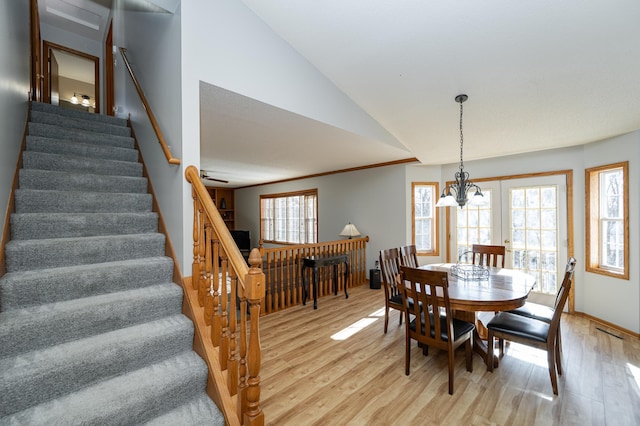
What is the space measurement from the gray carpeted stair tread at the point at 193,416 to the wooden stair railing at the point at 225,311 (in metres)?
0.04

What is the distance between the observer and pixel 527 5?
190 centimetres

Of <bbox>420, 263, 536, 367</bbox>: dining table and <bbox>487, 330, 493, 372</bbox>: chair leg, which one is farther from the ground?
<bbox>420, 263, 536, 367</bbox>: dining table

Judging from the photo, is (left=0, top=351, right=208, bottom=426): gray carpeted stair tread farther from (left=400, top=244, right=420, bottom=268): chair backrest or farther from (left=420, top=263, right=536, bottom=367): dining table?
(left=400, top=244, right=420, bottom=268): chair backrest

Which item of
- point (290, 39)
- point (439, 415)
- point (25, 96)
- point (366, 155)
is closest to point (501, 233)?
point (366, 155)

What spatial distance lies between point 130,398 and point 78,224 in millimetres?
1412

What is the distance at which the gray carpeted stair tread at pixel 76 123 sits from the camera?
2881 mm

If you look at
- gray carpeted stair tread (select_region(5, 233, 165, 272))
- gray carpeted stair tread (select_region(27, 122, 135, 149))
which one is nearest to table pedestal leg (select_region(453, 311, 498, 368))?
gray carpeted stair tread (select_region(5, 233, 165, 272))

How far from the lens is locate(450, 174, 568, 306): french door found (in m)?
4.11

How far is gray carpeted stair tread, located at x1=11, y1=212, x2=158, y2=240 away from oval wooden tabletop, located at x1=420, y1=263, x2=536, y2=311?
2662 millimetres

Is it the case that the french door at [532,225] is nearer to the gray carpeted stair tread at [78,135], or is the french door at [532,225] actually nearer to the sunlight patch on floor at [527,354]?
the sunlight patch on floor at [527,354]

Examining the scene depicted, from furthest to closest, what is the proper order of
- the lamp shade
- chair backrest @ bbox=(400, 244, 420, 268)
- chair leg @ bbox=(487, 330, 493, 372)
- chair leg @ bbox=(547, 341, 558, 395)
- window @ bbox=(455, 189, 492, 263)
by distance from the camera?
1. the lamp shade
2. window @ bbox=(455, 189, 492, 263)
3. chair backrest @ bbox=(400, 244, 420, 268)
4. chair leg @ bbox=(487, 330, 493, 372)
5. chair leg @ bbox=(547, 341, 558, 395)

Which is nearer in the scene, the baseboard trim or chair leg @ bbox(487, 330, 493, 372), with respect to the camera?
chair leg @ bbox(487, 330, 493, 372)

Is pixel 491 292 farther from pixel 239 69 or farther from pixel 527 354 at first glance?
pixel 239 69

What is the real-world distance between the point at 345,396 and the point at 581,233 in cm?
403
